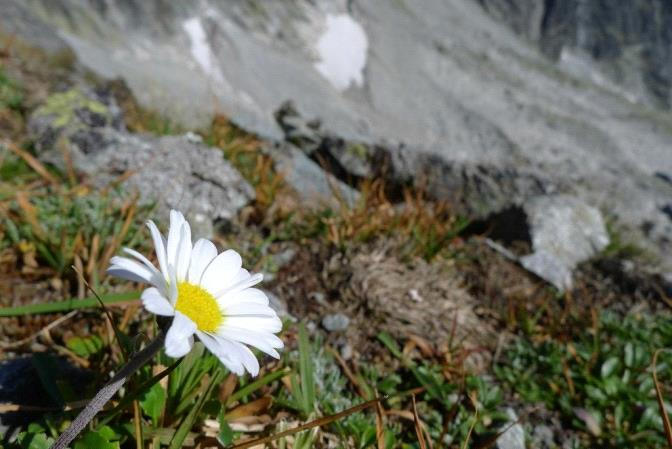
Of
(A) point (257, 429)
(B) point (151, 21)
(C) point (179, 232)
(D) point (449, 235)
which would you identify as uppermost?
(C) point (179, 232)

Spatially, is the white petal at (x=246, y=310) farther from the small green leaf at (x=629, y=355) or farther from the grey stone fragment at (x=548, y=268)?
the grey stone fragment at (x=548, y=268)

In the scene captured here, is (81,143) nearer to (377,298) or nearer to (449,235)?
(377,298)

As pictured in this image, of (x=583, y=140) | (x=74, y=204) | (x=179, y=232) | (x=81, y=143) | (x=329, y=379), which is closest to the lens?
(x=179, y=232)

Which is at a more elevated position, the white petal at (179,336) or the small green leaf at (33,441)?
the white petal at (179,336)

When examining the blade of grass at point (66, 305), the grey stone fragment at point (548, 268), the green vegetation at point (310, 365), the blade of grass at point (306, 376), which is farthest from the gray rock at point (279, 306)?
the grey stone fragment at point (548, 268)

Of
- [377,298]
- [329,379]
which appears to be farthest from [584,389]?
[329,379]
